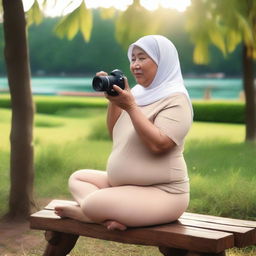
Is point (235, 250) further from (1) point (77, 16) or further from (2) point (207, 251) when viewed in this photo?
(1) point (77, 16)

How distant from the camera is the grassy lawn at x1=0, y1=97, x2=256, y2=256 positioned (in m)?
4.89

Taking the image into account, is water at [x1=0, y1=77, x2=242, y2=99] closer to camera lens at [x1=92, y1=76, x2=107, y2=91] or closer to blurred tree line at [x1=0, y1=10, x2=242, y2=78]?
blurred tree line at [x1=0, y1=10, x2=242, y2=78]

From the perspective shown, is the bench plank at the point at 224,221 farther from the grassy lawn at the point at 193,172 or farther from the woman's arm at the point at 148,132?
the grassy lawn at the point at 193,172

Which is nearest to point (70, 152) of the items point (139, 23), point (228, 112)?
point (139, 23)

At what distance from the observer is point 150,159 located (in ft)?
9.75

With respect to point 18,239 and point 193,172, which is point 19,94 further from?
point 193,172

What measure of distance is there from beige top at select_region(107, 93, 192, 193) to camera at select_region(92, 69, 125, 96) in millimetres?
239

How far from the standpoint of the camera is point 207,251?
9.34 ft

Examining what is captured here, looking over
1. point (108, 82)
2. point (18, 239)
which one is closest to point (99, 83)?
point (108, 82)

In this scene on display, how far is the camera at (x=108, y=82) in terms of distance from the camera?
280 cm

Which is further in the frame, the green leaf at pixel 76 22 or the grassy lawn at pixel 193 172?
the green leaf at pixel 76 22

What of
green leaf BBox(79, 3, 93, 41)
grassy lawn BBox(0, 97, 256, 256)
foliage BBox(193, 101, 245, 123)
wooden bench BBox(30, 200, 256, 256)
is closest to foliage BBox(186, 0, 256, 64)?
green leaf BBox(79, 3, 93, 41)

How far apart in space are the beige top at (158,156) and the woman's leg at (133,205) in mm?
44

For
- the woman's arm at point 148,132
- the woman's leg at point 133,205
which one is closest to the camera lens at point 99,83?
the woman's arm at point 148,132
